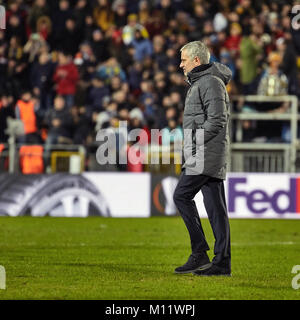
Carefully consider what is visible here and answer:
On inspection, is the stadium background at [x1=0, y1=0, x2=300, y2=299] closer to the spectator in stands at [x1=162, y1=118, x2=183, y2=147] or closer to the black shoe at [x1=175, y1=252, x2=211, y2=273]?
the spectator in stands at [x1=162, y1=118, x2=183, y2=147]

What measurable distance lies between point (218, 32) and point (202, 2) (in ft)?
5.46

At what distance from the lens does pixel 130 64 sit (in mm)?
23203

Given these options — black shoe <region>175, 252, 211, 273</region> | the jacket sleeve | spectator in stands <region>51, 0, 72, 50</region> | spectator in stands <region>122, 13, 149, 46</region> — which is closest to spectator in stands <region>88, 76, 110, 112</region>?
spectator in stands <region>122, 13, 149, 46</region>

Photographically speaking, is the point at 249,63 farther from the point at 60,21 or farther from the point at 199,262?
the point at 199,262

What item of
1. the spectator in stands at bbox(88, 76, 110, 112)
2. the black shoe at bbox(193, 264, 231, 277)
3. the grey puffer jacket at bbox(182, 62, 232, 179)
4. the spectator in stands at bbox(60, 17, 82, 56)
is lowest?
the black shoe at bbox(193, 264, 231, 277)

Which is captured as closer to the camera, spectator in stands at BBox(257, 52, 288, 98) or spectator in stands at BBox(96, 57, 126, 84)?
spectator in stands at BBox(257, 52, 288, 98)

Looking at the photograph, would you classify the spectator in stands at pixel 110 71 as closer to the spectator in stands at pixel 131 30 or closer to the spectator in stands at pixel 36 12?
the spectator in stands at pixel 131 30

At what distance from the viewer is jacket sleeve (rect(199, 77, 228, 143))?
361 inches

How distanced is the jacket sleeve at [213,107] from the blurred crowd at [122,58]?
10.6m

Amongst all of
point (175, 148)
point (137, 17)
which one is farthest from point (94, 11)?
point (175, 148)

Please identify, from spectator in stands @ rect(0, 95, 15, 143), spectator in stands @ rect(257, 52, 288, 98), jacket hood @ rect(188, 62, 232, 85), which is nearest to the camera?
jacket hood @ rect(188, 62, 232, 85)

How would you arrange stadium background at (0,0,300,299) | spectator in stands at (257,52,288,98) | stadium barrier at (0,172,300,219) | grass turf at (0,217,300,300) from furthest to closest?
spectator in stands at (257,52,288,98) < stadium barrier at (0,172,300,219) < stadium background at (0,0,300,299) < grass turf at (0,217,300,300)

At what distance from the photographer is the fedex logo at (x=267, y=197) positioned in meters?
19.9

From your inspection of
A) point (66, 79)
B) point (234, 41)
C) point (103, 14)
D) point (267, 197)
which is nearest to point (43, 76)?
point (66, 79)
